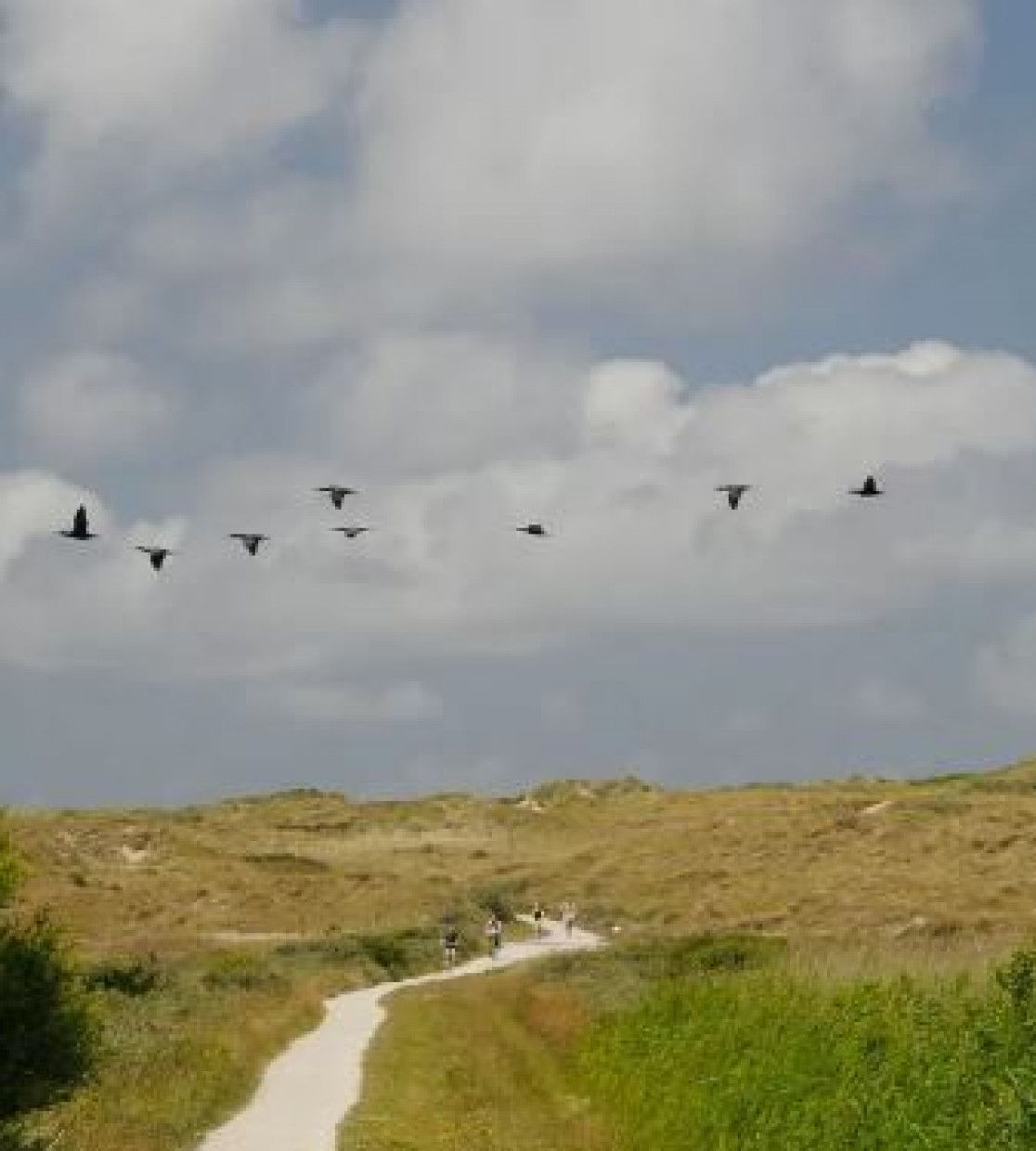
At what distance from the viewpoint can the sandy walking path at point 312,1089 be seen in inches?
1171

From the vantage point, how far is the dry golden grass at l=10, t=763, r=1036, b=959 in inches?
4070

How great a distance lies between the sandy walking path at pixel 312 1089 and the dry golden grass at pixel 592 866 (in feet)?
94.0

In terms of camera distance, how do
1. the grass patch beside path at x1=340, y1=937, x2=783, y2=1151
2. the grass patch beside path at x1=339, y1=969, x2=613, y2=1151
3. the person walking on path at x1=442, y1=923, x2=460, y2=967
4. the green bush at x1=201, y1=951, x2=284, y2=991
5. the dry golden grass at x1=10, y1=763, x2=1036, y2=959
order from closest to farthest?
the grass patch beside path at x1=339, y1=969, x2=613, y2=1151 → the grass patch beside path at x1=340, y1=937, x2=783, y2=1151 → the green bush at x1=201, y1=951, x2=284, y2=991 → the person walking on path at x1=442, y1=923, x2=460, y2=967 → the dry golden grass at x1=10, y1=763, x2=1036, y2=959

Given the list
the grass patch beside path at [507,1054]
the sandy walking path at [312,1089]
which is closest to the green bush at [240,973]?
the sandy walking path at [312,1089]

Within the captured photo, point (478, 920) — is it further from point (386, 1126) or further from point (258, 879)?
point (386, 1126)

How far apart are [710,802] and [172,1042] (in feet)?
418

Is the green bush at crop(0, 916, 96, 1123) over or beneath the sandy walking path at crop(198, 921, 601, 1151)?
over

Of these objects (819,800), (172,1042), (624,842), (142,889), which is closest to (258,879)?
(142,889)

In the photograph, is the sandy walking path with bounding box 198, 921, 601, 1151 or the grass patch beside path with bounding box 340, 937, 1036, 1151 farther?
the sandy walking path with bounding box 198, 921, 601, 1151

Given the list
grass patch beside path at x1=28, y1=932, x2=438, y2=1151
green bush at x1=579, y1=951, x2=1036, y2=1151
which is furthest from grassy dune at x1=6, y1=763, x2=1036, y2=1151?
green bush at x1=579, y1=951, x2=1036, y2=1151

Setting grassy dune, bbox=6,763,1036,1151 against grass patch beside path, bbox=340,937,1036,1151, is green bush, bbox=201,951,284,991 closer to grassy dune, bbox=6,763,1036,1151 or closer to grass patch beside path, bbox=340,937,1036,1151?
grassy dune, bbox=6,763,1036,1151

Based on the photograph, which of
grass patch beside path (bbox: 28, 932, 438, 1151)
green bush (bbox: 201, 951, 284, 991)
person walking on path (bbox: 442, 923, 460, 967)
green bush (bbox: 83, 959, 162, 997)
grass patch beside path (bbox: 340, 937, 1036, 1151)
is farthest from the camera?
person walking on path (bbox: 442, 923, 460, 967)

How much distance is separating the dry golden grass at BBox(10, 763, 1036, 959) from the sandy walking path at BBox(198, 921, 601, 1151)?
28656 millimetres

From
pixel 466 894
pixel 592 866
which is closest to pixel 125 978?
pixel 466 894
